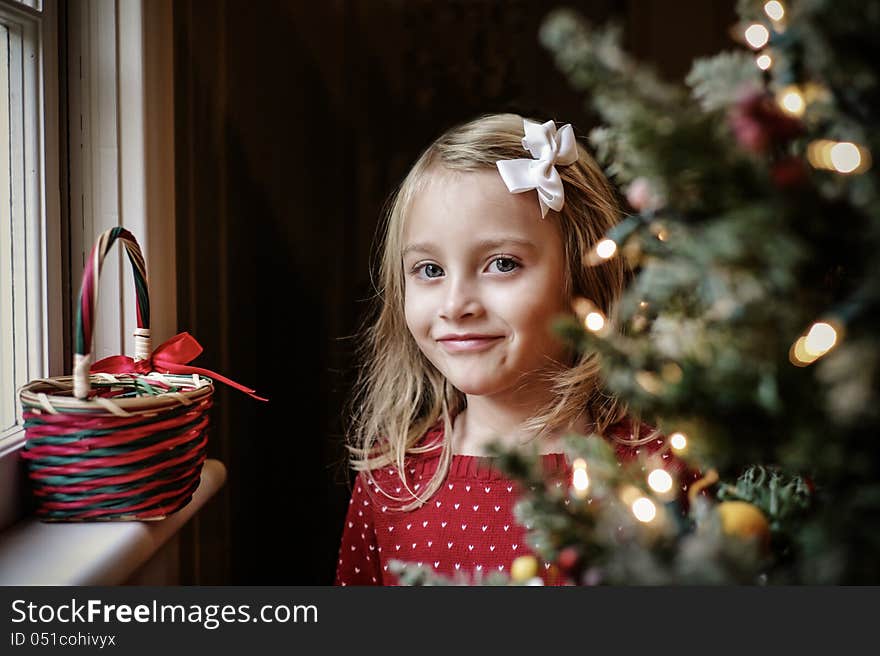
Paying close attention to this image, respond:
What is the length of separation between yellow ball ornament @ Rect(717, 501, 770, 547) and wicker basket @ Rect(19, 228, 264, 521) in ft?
2.05

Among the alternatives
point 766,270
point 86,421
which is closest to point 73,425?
point 86,421

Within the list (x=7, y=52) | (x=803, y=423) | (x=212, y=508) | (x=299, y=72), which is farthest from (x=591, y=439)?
(x=299, y=72)

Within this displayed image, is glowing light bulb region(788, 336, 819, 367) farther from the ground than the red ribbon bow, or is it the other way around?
glowing light bulb region(788, 336, 819, 367)

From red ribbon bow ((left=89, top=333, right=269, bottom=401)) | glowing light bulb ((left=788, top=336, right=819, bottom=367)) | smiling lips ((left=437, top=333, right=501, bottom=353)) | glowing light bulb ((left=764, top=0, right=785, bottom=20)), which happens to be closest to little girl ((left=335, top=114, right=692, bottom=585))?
smiling lips ((left=437, top=333, right=501, bottom=353))

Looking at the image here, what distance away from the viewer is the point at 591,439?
1.90 feet

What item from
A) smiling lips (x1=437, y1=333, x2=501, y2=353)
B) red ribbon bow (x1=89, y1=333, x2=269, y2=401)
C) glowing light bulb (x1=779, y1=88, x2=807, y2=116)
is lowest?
red ribbon bow (x1=89, y1=333, x2=269, y2=401)

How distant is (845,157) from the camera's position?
0.43m

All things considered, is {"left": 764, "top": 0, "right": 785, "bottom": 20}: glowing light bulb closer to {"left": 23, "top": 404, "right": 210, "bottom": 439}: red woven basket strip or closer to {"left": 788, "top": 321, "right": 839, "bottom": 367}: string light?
{"left": 788, "top": 321, "right": 839, "bottom": 367}: string light

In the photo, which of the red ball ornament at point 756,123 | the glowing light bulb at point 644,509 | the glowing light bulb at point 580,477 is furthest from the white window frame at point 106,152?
the red ball ornament at point 756,123

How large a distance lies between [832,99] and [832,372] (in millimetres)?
170

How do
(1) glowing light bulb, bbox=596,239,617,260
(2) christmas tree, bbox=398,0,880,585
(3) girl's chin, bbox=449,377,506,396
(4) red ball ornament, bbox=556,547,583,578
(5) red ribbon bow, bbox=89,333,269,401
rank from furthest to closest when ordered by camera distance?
(3) girl's chin, bbox=449,377,506,396 < (5) red ribbon bow, bbox=89,333,269,401 < (1) glowing light bulb, bbox=596,239,617,260 < (4) red ball ornament, bbox=556,547,583,578 < (2) christmas tree, bbox=398,0,880,585

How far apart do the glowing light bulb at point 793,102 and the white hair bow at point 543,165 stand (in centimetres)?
61

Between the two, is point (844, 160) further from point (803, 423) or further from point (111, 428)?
point (111, 428)

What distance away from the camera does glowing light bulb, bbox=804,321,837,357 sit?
0.42m
